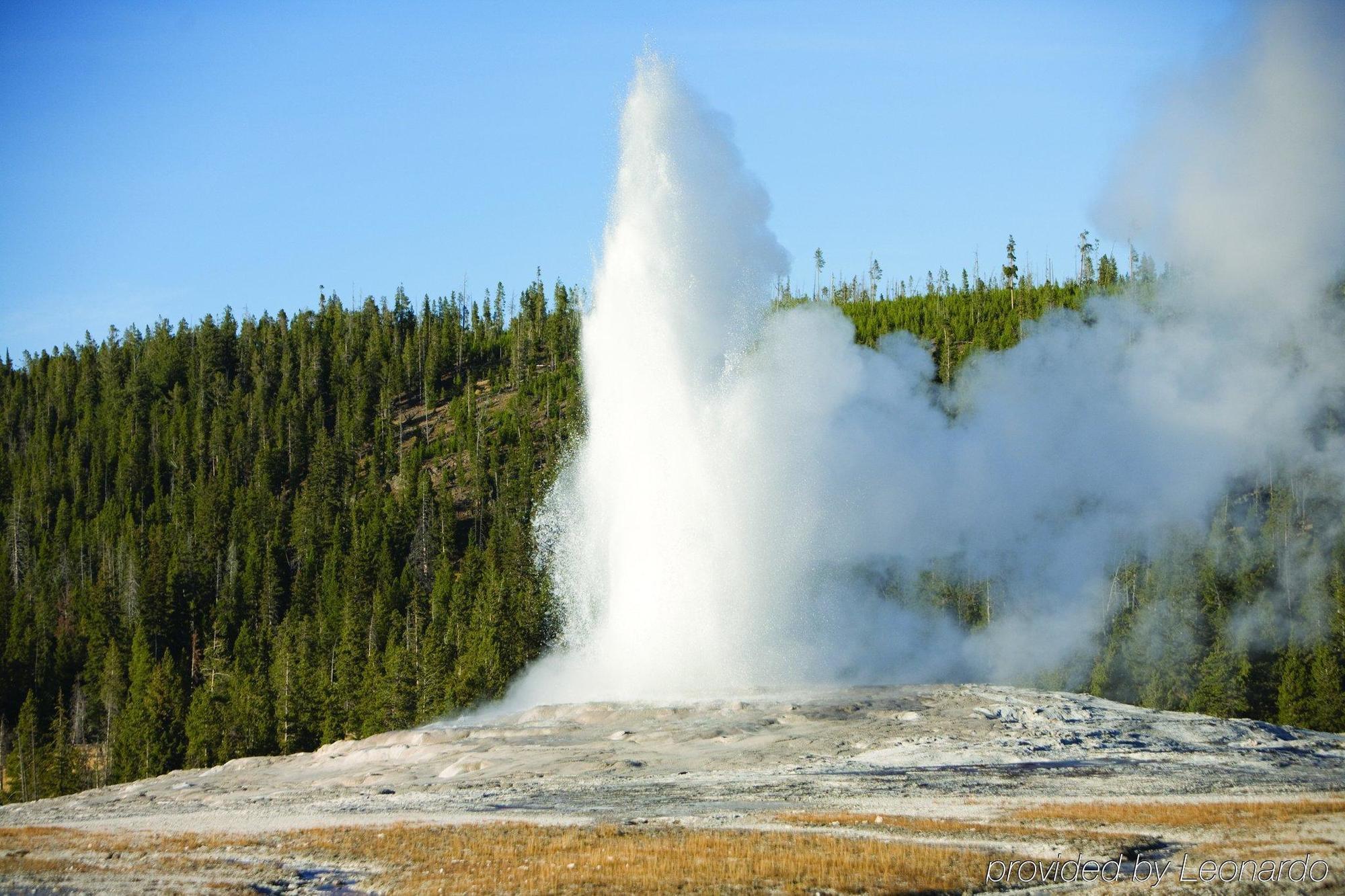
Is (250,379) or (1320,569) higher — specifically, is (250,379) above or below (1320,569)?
above

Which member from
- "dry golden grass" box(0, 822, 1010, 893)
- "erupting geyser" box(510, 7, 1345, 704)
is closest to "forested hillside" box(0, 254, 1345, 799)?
"erupting geyser" box(510, 7, 1345, 704)

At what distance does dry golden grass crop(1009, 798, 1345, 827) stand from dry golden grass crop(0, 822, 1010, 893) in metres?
3.67

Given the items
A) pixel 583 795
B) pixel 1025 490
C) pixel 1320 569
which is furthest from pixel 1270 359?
pixel 583 795

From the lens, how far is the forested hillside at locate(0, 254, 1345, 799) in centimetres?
5666

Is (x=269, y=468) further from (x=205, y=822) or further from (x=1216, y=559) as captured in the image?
(x=205, y=822)

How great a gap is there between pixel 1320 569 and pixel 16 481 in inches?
4734

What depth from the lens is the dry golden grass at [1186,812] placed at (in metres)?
20.7

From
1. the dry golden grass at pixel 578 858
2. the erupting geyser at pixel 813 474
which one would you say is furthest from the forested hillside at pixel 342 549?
the dry golden grass at pixel 578 858

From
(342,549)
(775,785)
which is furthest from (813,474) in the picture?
(342,549)

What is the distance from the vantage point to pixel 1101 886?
16.8 meters

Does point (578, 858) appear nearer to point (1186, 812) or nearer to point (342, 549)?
point (1186, 812)

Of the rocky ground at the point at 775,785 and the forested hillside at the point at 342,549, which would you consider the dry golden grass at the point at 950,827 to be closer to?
the rocky ground at the point at 775,785

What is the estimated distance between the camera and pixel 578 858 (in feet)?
61.4

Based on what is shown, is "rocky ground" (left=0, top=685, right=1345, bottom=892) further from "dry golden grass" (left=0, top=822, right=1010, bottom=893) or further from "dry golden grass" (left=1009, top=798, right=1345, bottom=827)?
"dry golden grass" (left=0, top=822, right=1010, bottom=893)
